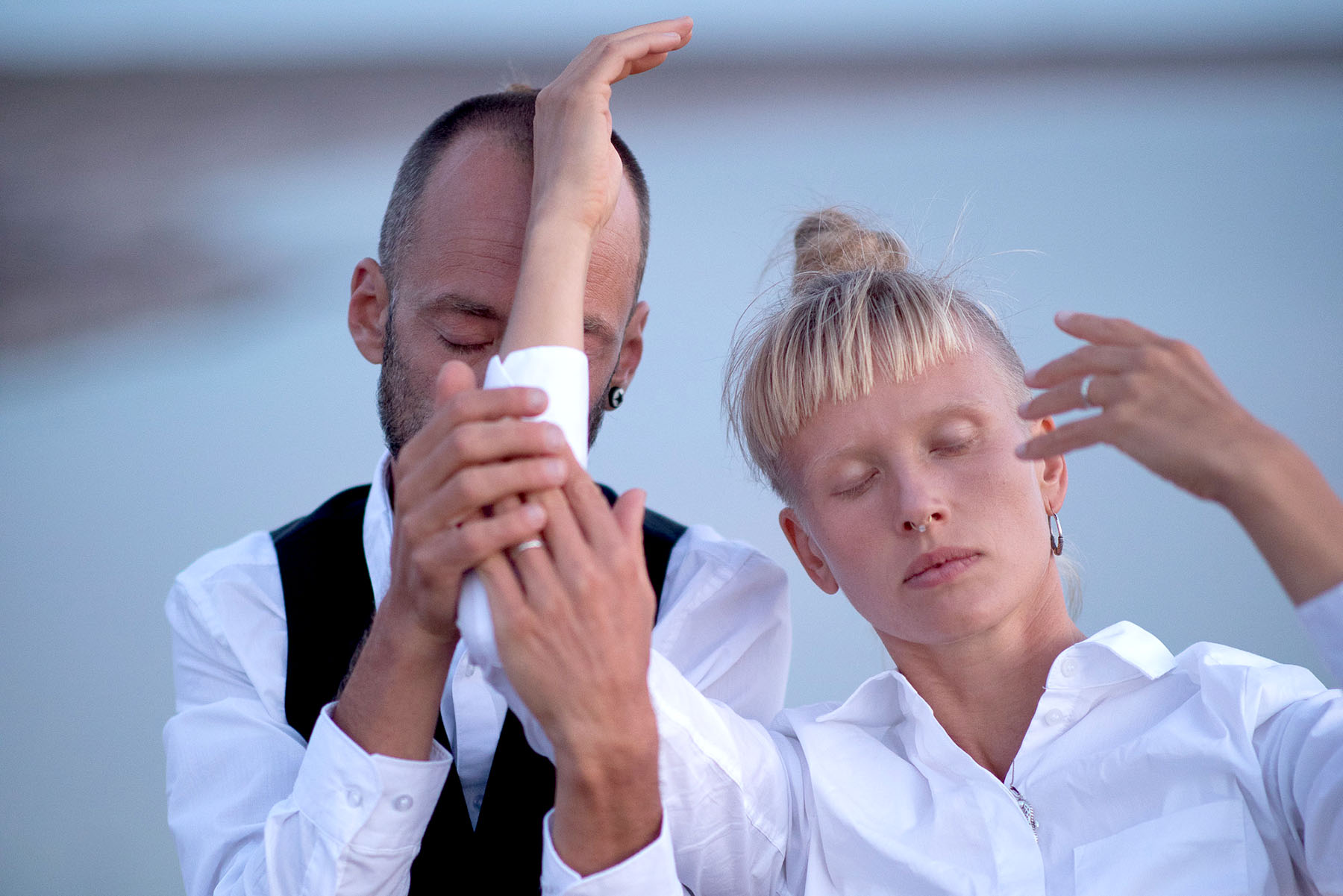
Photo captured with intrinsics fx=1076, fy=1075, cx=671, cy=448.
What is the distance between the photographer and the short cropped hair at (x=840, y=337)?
1.10 m

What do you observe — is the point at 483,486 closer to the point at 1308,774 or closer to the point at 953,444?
the point at 953,444

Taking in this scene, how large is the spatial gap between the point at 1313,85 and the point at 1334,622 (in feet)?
7.96

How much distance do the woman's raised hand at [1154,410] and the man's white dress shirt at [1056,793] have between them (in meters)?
0.30

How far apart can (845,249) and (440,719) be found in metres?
0.74

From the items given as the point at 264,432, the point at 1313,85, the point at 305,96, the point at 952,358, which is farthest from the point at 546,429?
the point at 1313,85

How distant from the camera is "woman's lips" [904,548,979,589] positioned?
3.26 ft

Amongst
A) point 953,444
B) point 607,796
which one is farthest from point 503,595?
point 953,444

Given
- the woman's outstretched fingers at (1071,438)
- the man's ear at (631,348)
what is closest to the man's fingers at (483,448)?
the woman's outstretched fingers at (1071,438)

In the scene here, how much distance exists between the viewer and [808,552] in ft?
3.92

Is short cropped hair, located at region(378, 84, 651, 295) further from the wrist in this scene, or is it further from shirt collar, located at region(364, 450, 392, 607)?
the wrist

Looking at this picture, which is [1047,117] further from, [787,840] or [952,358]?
[787,840]

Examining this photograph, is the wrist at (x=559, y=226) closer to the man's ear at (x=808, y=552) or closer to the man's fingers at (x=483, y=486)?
the man's fingers at (x=483, y=486)

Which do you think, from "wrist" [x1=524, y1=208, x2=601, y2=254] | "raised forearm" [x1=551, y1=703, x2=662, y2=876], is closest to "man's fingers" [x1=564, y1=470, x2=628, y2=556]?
"raised forearm" [x1=551, y1=703, x2=662, y2=876]

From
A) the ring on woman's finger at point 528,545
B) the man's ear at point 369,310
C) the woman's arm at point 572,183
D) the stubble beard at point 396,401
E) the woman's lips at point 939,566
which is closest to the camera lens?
the ring on woman's finger at point 528,545
